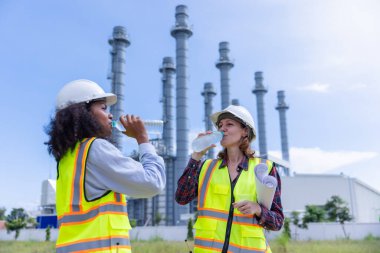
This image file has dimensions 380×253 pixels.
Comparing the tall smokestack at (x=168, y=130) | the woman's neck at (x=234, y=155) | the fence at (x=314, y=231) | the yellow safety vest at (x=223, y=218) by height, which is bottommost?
the fence at (x=314, y=231)

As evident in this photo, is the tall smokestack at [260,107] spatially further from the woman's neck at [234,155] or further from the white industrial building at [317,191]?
the woman's neck at [234,155]

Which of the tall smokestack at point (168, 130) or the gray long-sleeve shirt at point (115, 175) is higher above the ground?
the tall smokestack at point (168, 130)

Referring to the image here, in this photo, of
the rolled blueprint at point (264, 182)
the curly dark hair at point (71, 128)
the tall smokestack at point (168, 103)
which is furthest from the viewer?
the tall smokestack at point (168, 103)

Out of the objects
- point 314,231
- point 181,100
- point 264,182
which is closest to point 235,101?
point 181,100

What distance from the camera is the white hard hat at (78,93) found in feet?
6.92

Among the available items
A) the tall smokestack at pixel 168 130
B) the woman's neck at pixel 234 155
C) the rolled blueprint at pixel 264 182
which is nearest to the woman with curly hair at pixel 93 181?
the rolled blueprint at pixel 264 182

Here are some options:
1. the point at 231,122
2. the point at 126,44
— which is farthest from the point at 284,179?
the point at 231,122

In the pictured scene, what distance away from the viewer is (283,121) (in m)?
49.9

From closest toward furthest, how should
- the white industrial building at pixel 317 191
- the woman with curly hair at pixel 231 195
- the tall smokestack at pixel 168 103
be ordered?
the woman with curly hair at pixel 231 195 → the tall smokestack at pixel 168 103 → the white industrial building at pixel 317 191

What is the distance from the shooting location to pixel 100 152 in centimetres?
186

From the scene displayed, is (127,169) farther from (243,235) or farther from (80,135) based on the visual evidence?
(243,235)

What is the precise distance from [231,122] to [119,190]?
131cm

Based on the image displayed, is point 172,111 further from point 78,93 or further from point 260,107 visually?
point 78,93

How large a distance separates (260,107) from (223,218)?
146ft
